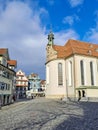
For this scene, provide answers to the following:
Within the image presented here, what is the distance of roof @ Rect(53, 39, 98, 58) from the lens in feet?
173

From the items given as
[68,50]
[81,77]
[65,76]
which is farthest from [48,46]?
[81,77]

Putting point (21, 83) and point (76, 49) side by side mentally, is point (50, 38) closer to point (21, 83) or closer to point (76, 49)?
point (76, 49)

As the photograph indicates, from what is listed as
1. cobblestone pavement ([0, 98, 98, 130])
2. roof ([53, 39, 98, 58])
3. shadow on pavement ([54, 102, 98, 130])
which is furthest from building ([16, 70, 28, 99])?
shadow on pavement ([54, 102, 98, 130])

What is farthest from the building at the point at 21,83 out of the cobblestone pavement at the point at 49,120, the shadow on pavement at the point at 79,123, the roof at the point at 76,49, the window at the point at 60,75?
the shadow on pavement at the point at 79,123

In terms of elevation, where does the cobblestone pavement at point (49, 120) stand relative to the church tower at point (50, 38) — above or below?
below

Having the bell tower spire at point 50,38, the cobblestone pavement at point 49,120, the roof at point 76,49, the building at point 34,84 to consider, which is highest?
the bell tower spire at point 50,38

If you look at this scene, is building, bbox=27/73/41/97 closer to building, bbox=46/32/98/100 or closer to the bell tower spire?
the bell tower spire

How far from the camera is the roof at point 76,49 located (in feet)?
173

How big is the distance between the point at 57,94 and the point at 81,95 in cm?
893

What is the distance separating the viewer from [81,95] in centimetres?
4556

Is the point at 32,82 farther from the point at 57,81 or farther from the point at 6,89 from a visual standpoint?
the point at 6,89

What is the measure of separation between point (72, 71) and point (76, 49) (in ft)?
24.8

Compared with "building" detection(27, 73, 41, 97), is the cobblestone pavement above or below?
below

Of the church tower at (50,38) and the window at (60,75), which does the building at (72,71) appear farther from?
the church tower at (50,38)
